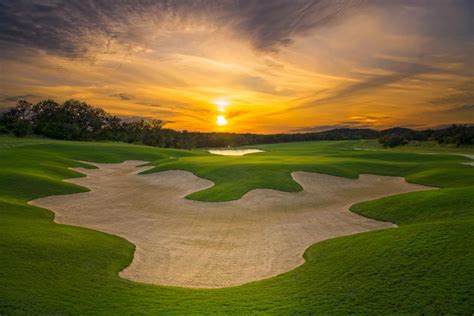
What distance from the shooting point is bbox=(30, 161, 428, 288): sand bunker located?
13664 mm

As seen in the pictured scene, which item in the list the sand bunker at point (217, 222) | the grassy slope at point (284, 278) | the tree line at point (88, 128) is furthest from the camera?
the tree line at point (88, 128)

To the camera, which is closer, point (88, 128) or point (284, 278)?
point (284, 278)

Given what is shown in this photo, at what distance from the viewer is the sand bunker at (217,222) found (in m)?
13.7

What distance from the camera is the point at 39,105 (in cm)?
13938

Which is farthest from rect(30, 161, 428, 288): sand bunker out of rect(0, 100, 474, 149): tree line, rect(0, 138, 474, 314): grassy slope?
rect(0, 100, 474, 149): tree line

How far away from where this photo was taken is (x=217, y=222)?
2180 centimetres

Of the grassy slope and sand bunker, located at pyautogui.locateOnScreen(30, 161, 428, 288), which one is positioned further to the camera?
sand bunker, located at pyautogui.locateOnScreen(30, 161, 428, 288)

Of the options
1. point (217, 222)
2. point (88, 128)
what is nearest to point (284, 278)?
point (217, 222)

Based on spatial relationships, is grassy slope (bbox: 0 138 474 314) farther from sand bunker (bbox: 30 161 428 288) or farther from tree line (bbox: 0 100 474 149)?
tree line (bbox: 0 100 474 149)

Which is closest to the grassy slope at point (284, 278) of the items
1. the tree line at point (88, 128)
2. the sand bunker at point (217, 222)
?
the sand bunker at point (217, 222)

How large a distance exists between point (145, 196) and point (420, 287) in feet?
82.5

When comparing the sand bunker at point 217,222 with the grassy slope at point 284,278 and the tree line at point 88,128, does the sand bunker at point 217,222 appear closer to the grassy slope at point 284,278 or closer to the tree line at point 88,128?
the grassy slope at point 284,278

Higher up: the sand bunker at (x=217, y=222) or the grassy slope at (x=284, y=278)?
the grassy slope at (x=284, y=278)

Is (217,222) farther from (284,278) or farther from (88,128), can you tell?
(88,128)
